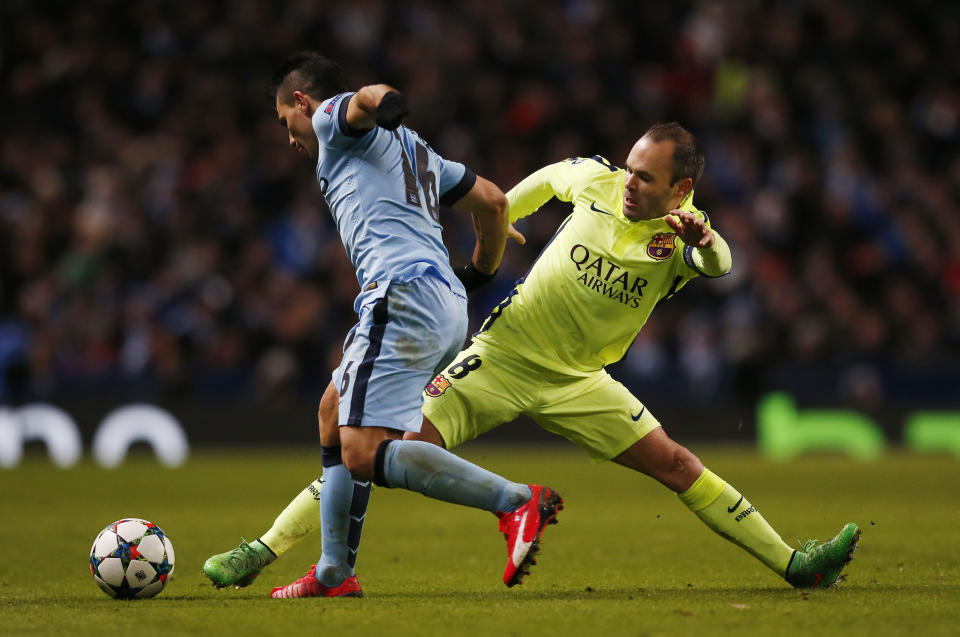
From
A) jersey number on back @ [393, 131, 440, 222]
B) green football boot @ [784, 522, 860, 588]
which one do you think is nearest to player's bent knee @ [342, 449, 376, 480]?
jersey number on back @ [393, 131, 440, 222]

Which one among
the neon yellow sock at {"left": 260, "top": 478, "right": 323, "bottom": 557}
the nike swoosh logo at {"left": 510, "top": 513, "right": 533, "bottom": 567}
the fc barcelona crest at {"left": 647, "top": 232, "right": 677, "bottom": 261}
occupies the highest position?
the fc barcelona crest at {"left": 647, "top": 232, "right": 677, "bottom": 261}

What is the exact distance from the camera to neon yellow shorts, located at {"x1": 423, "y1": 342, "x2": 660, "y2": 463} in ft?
19.5

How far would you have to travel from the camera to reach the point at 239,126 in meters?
17.3

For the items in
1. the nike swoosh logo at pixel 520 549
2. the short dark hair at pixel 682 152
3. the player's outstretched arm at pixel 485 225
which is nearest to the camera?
the nike swoosh logo at pixel 520 549

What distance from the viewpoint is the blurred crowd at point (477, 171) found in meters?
15.2

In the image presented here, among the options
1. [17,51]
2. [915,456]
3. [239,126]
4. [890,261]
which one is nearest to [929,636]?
[915,456]

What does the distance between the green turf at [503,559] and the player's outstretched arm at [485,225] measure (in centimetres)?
141

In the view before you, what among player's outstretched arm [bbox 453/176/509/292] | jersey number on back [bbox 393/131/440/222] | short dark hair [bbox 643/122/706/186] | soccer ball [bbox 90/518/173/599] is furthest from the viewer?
short dark hair [bbox 643/122/706/186]

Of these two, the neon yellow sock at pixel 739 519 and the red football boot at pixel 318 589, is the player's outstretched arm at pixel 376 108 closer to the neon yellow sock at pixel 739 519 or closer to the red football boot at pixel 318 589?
the red football boot at pixel 318 589

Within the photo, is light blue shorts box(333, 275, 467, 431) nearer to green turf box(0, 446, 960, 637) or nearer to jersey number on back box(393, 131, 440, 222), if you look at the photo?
jersey number on back box(393, 131, 440, 222)

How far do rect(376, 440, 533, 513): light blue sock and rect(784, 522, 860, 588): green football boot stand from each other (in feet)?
5.10

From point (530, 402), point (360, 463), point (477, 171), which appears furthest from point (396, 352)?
point (477, 171)

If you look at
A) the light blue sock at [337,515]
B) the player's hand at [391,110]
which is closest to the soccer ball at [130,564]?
the light blue sock at [337,515]

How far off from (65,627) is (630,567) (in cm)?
305
